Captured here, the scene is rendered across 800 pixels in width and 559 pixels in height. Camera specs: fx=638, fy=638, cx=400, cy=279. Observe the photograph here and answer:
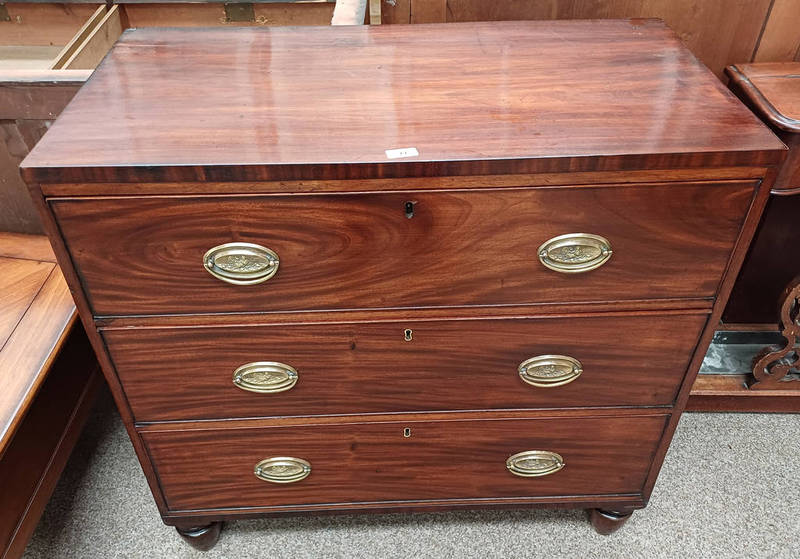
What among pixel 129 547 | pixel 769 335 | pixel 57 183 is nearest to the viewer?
pixel 57 183

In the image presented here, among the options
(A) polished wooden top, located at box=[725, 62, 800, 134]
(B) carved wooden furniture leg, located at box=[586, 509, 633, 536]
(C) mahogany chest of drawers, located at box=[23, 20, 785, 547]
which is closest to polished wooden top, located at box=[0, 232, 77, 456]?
(C) mahogany chest of drawers, located at box=[23, 20, 785, 547]

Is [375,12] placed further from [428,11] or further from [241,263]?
[241,263]

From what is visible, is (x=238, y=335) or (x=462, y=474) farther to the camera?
(x=462, y=474)

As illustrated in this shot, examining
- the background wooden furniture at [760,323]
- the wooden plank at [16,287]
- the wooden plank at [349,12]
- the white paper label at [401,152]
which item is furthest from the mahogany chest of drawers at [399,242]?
the background wooden furniture at [760,323]

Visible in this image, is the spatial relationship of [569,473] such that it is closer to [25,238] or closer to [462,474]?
[462,474]

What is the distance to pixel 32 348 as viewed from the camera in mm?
1057

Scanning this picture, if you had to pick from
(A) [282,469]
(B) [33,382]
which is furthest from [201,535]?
(B) [33,382]

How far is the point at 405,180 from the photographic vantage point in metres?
0.72

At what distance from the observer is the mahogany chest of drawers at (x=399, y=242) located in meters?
0.72

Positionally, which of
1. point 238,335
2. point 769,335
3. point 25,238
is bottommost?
point 769,335

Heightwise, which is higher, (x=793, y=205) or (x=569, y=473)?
(x=793, y=205)

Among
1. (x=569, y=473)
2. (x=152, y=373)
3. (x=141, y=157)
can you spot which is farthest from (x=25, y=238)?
(x=569, y=473)

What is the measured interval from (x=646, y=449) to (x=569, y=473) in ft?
0.44

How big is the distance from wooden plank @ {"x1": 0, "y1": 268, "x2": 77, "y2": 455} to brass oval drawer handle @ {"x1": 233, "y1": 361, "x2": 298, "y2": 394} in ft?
1.17
